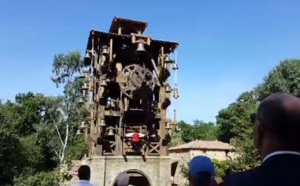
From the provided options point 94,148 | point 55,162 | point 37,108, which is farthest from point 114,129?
point 37,108

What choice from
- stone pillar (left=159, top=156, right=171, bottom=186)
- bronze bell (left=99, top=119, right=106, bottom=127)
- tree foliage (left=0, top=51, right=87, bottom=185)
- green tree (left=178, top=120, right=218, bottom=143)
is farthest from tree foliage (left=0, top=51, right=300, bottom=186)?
green tree (left=178, top=120, right=218, bottom=143)

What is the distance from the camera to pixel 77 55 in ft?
136

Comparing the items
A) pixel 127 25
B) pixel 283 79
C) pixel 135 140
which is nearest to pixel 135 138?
pixel 135 140

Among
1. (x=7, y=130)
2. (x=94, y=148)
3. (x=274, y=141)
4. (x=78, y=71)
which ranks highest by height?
(x=78, y=71)

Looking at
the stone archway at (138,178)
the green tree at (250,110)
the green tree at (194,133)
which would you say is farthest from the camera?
the green tree at (194,133)

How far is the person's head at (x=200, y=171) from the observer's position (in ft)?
10.9

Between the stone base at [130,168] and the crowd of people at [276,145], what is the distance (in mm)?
19601

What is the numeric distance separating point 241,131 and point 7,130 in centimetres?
1878

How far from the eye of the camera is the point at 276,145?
1.84 metres

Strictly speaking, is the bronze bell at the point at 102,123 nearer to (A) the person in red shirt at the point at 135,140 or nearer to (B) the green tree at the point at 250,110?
(A) the person in red shirt at the point at 135,140

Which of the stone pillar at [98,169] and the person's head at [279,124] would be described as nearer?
the person's head at [279,124]

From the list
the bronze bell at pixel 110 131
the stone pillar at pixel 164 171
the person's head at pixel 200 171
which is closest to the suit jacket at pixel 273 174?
the person's head at pixel 200 171

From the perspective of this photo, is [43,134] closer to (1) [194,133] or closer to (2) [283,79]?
(2) [283,79]

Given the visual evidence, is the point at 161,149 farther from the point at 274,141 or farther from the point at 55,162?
the point at 55,162
